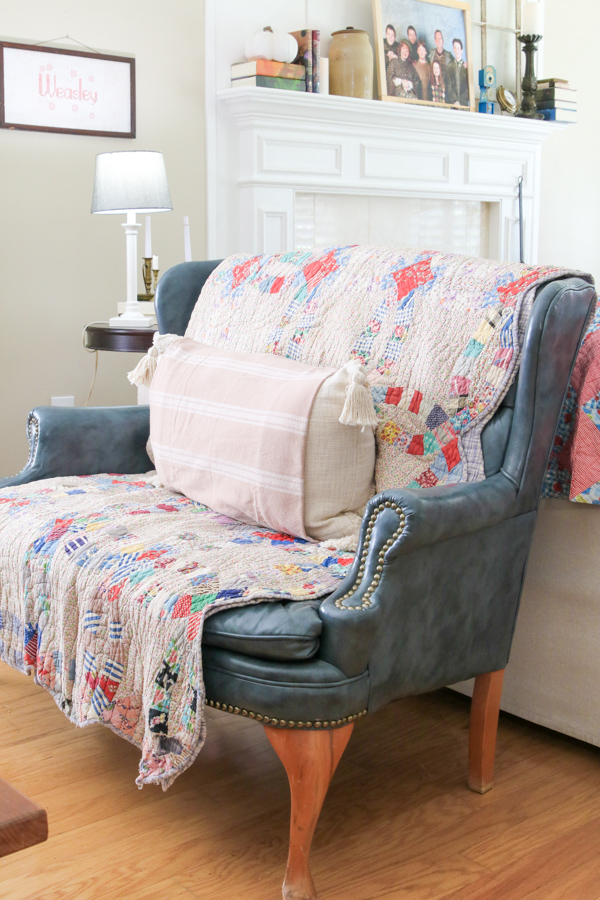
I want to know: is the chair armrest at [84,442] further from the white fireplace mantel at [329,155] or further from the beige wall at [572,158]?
the beige wall at [572,158]

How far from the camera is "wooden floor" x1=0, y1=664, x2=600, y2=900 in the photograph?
4.75 feet

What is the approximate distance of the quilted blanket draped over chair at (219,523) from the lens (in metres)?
1.46

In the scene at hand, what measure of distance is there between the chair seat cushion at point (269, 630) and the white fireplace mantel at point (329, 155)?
266cm

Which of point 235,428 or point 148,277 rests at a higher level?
point 148,277

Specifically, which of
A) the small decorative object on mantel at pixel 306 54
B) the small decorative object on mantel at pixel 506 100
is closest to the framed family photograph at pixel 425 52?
the small decorative object on mantel at pixel 506 100

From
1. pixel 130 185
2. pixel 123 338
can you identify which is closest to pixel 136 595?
pixel 123 338

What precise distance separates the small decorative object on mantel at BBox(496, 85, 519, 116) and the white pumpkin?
4.27 feet

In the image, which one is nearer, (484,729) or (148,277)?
(484,729)

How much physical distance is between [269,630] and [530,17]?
165 inches

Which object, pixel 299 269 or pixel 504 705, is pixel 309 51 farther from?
pixel 504 705

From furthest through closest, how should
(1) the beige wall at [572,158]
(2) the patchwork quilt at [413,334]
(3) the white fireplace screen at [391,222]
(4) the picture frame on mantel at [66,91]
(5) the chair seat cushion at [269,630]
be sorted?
(1) the beige wall at [572,158] → (3) the white fireplace screen at [391,222] → (4) the picture frame on mantel at [66,91] → (2) the patchwork quilt at [413,334] → (5) the chair seat cushion at [269,630]

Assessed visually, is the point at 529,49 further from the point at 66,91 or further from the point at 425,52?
the point at 66,91

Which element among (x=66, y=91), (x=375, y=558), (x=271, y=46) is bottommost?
(x=375, y=558)

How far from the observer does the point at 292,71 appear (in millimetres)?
3758
